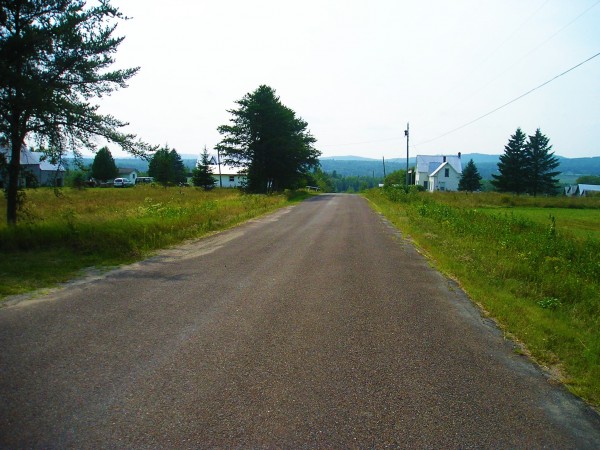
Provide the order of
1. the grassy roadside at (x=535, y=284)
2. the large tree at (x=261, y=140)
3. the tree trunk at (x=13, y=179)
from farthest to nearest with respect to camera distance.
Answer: the large tree at (x=261, y=140), the tree trunk at (x=13, y=179), the grassy roadside at (x=535, y=284)

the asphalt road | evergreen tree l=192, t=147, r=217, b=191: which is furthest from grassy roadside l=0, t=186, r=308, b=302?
evergreen tree l=192, t=147, r=217, b=191

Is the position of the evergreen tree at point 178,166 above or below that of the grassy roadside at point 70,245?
above

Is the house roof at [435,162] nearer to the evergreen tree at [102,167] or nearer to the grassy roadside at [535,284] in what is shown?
the evergreen tree at [102,167]

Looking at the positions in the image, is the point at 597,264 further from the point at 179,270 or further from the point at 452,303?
the point at 179,270

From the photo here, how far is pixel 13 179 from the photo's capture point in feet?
40.1

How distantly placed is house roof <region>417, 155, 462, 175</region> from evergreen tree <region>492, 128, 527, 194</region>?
67.4 ft

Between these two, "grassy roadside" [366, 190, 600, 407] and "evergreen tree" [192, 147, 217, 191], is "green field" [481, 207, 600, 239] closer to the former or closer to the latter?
"grassy roadside" [366, 190, 600, 407]

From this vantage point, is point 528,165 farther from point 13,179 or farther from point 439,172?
point 13,179

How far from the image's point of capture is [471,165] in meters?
74.4

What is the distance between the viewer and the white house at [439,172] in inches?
3369

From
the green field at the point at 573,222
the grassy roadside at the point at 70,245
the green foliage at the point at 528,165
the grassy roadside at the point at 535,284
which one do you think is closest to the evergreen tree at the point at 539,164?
the green foliage at the point at 528,165

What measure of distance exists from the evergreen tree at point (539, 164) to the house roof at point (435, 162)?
72.2ft

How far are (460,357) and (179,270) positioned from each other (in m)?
6.22

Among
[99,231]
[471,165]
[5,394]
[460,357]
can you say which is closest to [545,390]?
[460,357]
